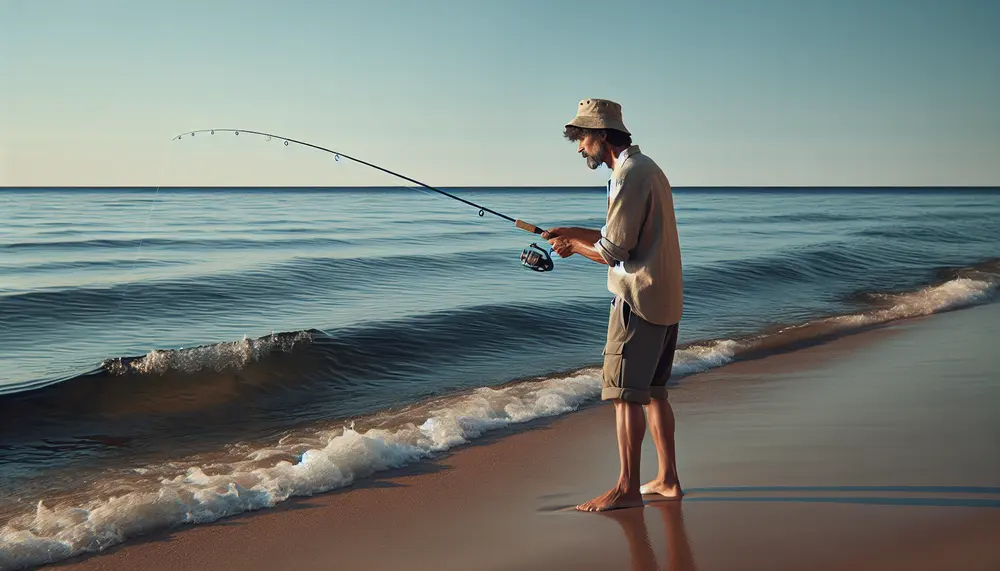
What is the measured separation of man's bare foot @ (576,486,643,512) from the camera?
3559 mm

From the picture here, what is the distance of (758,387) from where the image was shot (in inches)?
237

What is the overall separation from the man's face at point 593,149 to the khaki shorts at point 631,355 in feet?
1.90

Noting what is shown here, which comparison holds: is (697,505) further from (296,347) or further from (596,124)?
(296,347)

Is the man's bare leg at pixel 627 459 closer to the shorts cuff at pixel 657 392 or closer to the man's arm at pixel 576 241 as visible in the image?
the shorts cuff at pixel 657 392

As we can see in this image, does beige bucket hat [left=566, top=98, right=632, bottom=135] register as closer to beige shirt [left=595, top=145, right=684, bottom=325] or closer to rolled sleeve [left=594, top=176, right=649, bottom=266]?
beige shirt [left=595, top=145, right=684, bottom=325]

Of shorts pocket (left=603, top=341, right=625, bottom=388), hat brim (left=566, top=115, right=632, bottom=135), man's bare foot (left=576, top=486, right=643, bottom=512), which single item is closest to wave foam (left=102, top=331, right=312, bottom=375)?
man's bare foot (left=576, top=486, right=643, bottom=512)

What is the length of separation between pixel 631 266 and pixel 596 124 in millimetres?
582

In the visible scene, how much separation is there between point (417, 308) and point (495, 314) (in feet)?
3.47

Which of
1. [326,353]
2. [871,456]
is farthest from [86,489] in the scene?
[871,456]

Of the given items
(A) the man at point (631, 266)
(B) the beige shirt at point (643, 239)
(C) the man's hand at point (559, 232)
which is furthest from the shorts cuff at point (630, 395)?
(C) the man's hand at point (559, 232)

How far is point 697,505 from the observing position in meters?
3.61

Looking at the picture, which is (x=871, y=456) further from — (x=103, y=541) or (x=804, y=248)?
(x=804, y=248)

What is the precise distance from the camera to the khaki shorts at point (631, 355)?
341 centimetres

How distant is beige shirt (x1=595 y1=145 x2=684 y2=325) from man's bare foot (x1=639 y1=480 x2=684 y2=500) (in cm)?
77
